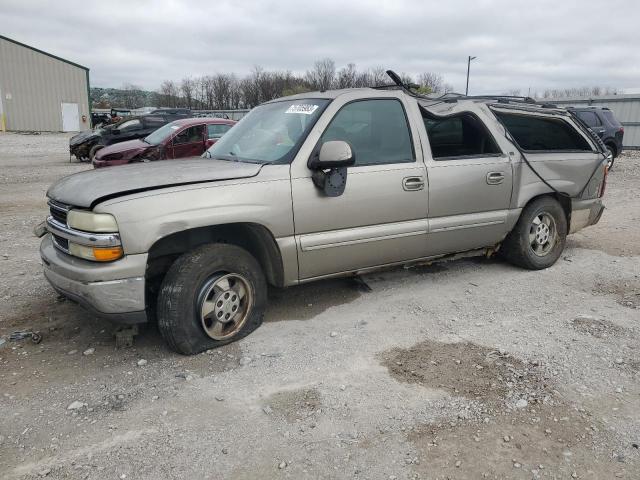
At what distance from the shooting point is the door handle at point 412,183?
172 inches

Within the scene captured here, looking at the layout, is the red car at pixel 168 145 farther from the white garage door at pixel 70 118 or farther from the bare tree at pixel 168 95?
the bare tree at pixel 168 95

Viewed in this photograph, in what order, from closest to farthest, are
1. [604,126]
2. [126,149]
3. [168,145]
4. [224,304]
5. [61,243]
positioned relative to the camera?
[61,243] < [224,304] < [168,145] < [126,149] < [604,126]

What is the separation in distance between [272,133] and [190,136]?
7.80m

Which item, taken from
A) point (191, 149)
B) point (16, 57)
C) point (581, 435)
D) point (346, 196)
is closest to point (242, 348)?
point (346, 196)

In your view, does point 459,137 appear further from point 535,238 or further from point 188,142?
point 188,142

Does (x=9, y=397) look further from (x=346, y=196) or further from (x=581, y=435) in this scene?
(x=581, y=435)

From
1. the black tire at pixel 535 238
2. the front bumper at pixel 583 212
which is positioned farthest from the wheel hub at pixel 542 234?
the front bumper at pixel 583 212

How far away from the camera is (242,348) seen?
3.78 metres

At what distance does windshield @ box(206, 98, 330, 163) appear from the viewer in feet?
13.4

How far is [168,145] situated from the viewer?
1125cm

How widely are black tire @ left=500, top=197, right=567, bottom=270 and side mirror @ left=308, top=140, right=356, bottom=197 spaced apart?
2319mm

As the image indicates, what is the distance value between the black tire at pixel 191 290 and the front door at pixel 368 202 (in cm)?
54

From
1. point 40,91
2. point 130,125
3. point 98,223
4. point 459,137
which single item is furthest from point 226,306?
point 40,91

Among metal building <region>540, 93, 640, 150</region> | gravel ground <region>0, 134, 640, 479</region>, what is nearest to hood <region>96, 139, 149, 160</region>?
gravel ground <region>0, 134, 640, 479</region>
